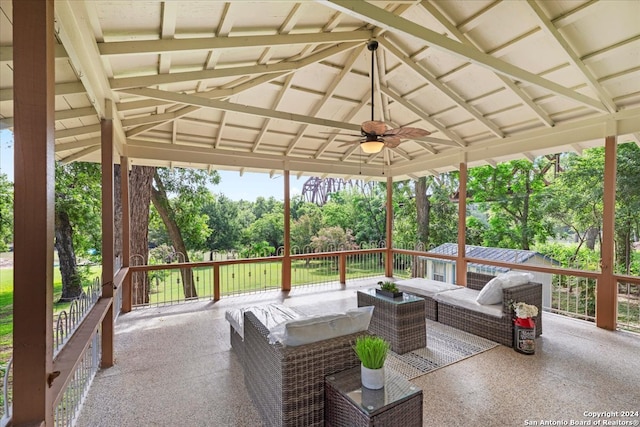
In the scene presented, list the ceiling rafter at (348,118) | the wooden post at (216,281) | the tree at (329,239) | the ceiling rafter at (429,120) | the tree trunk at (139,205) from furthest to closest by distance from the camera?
the tree at (329,239)
the tree trunk at (139,205)
the wooden post at (216,281)
the ceiling rafter at (348,118)
the ceiling rafter at (429,120)

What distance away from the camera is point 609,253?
14.5 feet

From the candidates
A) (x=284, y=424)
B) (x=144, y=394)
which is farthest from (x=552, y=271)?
(x=144, y=394)

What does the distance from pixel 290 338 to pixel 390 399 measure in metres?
0.79

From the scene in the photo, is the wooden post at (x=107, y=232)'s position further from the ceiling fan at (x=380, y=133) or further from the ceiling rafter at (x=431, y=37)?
the ceiling fan at (x=380, y=133)

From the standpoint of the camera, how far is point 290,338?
2.21m

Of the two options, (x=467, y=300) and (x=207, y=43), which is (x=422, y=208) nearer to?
(x=467, y=300)

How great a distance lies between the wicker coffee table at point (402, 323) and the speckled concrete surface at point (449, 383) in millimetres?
522

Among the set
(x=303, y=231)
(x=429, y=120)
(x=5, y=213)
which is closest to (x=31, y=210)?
(x=5, y=213)

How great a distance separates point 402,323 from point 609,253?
3492 mm

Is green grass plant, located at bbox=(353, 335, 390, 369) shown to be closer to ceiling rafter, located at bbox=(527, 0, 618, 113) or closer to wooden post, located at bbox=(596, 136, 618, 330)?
ceiling rafter, located at bbox=(527, 0, 618, 113)

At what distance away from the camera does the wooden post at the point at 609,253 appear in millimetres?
4367

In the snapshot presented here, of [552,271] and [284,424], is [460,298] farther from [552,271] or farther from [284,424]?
[284,424]

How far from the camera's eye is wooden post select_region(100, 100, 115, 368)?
3.33 meters

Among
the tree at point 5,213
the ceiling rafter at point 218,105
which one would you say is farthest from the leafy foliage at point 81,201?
the tree at point 5,213
